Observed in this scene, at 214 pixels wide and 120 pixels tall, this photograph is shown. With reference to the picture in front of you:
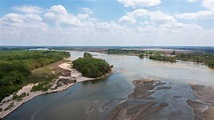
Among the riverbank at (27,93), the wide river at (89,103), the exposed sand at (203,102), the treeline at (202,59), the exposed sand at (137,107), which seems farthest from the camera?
the treeline at (202,59)

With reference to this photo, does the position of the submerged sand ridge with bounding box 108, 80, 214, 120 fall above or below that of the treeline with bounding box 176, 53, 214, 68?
below

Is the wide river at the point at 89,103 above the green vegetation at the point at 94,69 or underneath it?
underneath

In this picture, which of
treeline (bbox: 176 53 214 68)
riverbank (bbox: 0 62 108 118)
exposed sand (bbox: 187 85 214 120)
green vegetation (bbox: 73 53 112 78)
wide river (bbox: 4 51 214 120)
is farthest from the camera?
treeline (bbox: 176 53 214 68)

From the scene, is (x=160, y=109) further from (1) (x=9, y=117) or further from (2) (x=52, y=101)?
(1) (x=9, y=117)

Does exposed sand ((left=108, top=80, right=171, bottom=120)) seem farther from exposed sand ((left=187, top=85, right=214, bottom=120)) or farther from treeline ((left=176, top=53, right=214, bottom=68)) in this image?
treeline ((left=176, top=53, right=214, bottom=68))

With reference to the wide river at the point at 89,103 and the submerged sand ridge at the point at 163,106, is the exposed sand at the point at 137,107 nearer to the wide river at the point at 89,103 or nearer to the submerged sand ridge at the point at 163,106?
the submerged sand ridge at the point at 163,106

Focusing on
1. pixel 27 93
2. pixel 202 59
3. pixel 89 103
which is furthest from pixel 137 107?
pixel 202 59

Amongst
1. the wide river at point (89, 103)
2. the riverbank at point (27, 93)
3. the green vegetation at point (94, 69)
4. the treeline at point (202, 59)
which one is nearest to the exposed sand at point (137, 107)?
the wide river at point (89, 103)

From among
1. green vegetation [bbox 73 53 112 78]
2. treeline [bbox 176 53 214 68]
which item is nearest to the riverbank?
green vegetation [bbox 73 53 112 78]

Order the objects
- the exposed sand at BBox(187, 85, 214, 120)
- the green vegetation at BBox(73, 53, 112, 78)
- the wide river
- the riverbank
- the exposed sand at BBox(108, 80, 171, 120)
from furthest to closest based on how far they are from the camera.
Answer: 1. the green vegetation at BBox(73, 53, 112, 78)
2. the riverbank
3. the wide river
4. the exposed sand at BBox(187, 85, 214, 120)
5. the exposed sand at BBox(108, 80, 171, 120)
